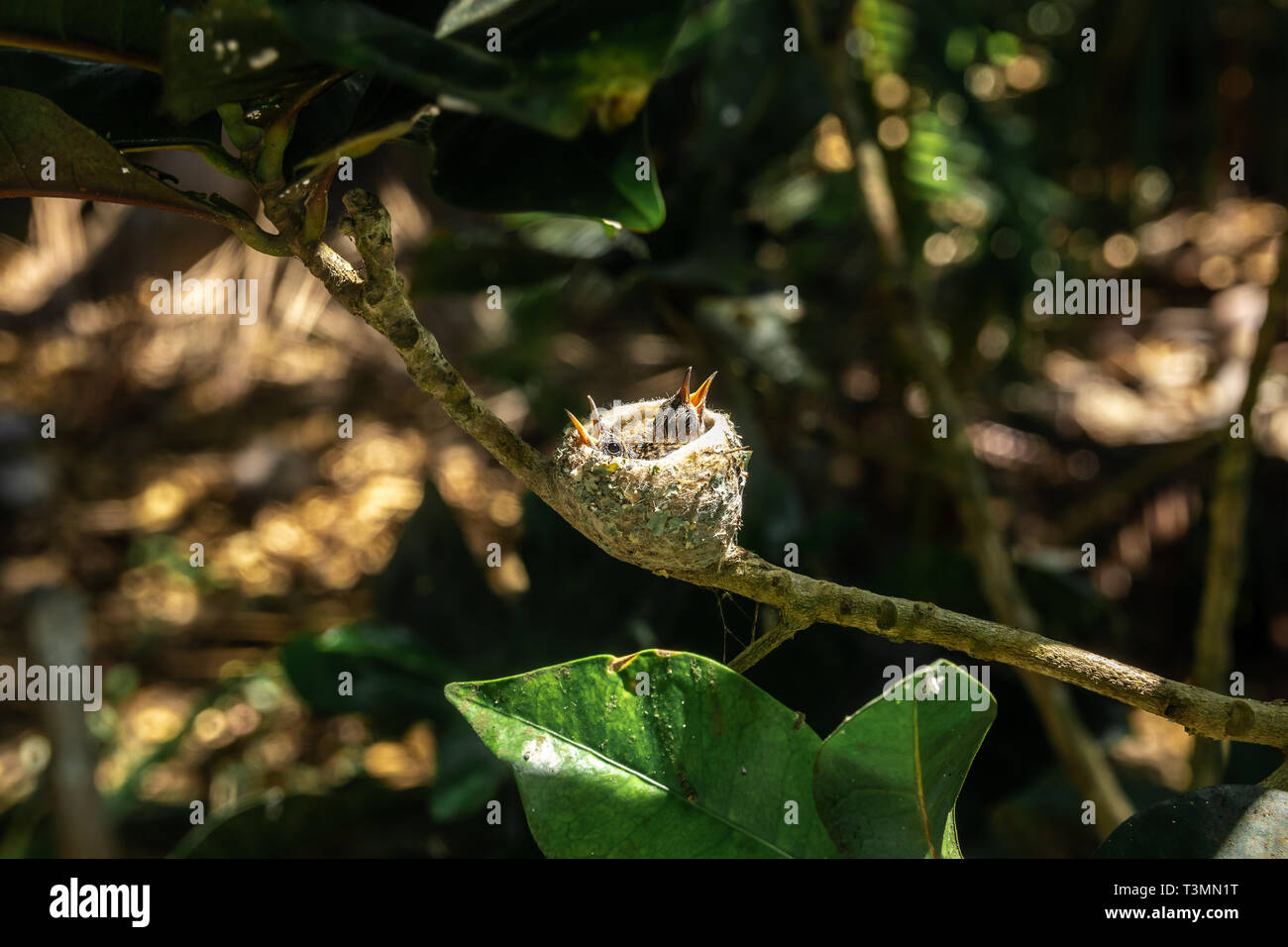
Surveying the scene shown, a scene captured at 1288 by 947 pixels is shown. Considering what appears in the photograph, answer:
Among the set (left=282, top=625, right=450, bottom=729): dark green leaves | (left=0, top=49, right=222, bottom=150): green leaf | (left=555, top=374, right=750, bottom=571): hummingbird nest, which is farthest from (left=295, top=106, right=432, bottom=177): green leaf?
(left=282, top=625, right=450, bottom=729): dark green leaves

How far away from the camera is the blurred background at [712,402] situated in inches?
63.5

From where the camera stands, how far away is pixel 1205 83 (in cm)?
284

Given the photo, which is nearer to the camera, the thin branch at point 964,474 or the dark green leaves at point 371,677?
the thin branch at point 964,474

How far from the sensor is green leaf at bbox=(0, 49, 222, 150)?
0.75 m

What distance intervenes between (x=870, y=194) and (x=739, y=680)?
1.18 meters

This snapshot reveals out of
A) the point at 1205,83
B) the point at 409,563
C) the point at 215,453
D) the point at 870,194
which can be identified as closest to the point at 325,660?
the point at 409,563

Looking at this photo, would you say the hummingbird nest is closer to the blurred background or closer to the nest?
the nest

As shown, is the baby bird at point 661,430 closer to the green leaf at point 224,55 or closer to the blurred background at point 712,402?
the blurred background at point 712,402
